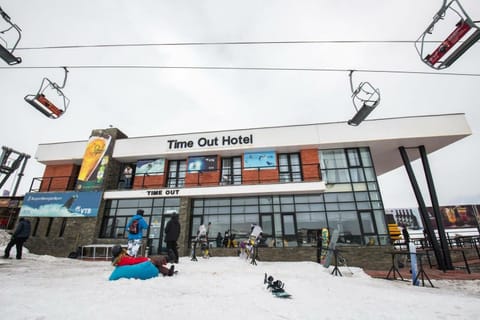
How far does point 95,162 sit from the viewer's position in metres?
15.5

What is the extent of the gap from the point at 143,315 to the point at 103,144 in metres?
16.1

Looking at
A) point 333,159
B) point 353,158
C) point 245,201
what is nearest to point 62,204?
point 245,201

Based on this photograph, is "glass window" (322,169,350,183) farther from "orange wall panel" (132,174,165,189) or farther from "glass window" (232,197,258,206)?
"orange wall panel" (132,174,165,189)

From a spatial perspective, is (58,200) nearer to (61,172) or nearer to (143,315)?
(61,172)

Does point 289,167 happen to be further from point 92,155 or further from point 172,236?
point 92,155

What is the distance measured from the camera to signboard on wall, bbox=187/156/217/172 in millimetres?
14953

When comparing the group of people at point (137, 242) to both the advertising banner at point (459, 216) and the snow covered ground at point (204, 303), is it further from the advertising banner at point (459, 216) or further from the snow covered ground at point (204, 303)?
the advertising banner at point (459, 216)

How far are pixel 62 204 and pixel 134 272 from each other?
13.6m

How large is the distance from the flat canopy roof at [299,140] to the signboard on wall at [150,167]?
0.36 meters

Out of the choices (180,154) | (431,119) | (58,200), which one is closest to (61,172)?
(58,200)

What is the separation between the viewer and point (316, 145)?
1427 centimetres

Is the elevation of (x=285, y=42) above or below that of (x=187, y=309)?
above

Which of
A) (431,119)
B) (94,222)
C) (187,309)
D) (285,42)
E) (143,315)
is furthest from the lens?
(94,222)

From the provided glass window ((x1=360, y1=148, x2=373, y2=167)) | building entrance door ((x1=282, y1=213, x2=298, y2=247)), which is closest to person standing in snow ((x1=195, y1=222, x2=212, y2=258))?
building entrance door ((x1=282, y1=213, x2=298, y2=247))
